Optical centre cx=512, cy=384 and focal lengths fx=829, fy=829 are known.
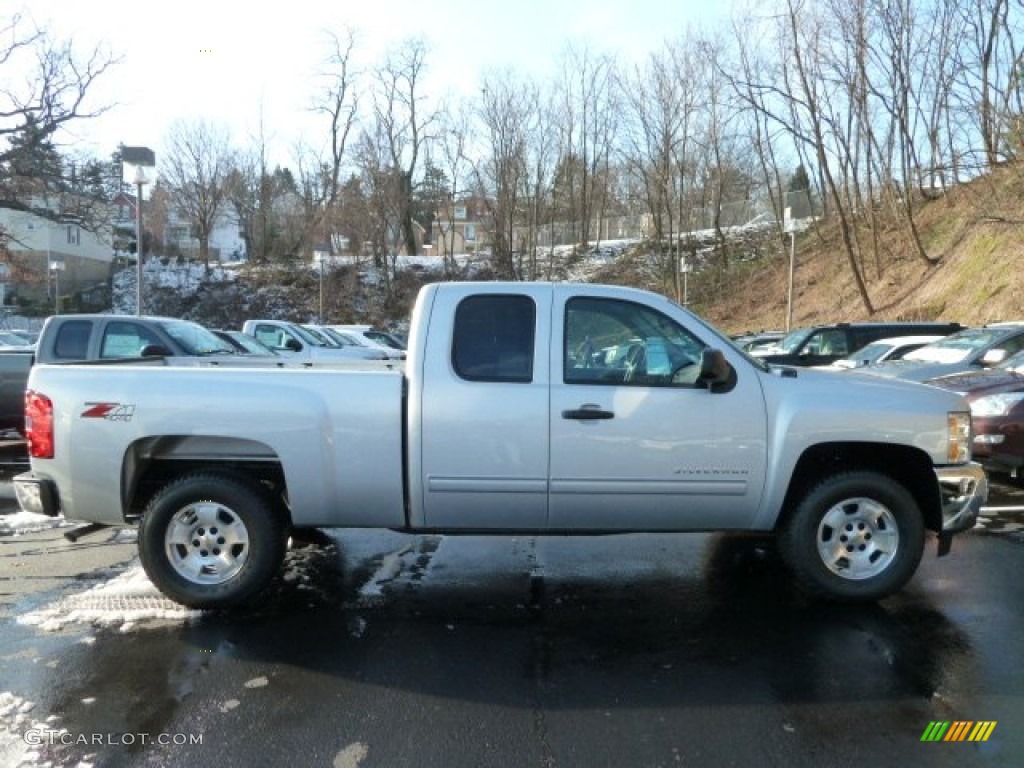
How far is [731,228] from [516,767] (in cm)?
4707

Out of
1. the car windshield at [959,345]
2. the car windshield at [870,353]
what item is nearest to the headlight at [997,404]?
the car windshield at [959,345]

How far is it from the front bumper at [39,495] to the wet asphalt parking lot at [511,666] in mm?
641

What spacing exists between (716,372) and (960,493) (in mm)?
1707

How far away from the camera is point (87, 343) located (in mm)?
10828

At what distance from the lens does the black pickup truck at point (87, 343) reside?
10.6m

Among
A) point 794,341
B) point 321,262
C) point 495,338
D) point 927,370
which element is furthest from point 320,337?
point 495,338

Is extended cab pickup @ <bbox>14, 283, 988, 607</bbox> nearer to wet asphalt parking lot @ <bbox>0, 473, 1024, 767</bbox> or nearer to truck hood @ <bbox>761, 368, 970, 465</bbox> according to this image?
truck hood @ <bbox>761, 368, 970, 465</bbox>

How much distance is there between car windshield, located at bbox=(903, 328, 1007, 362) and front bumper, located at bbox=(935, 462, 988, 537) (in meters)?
7.90

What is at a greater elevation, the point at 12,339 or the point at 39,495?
the point at 12,339

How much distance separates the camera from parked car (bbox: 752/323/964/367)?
17.2m

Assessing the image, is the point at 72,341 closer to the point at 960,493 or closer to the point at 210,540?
the point at 210,540

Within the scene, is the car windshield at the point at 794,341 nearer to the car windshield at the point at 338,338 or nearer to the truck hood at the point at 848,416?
the car windshield at the point at 338,338

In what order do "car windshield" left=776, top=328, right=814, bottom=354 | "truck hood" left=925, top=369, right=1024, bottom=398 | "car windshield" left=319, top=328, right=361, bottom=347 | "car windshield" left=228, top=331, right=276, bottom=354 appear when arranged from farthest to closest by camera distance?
1. "car windshield" left=319, top=328, right=361, bottom=347
2. "car windshield" left=776, top=328, right=814, bottom=354
3. "car windshield" left=228, top=331, right=276, bottom=354
4. "truck hood" left=925, top=369, right=1024, bottom=398

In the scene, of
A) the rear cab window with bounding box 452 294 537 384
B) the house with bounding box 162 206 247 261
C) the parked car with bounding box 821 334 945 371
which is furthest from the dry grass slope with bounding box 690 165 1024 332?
the house with bounding box 162 206 247 261
